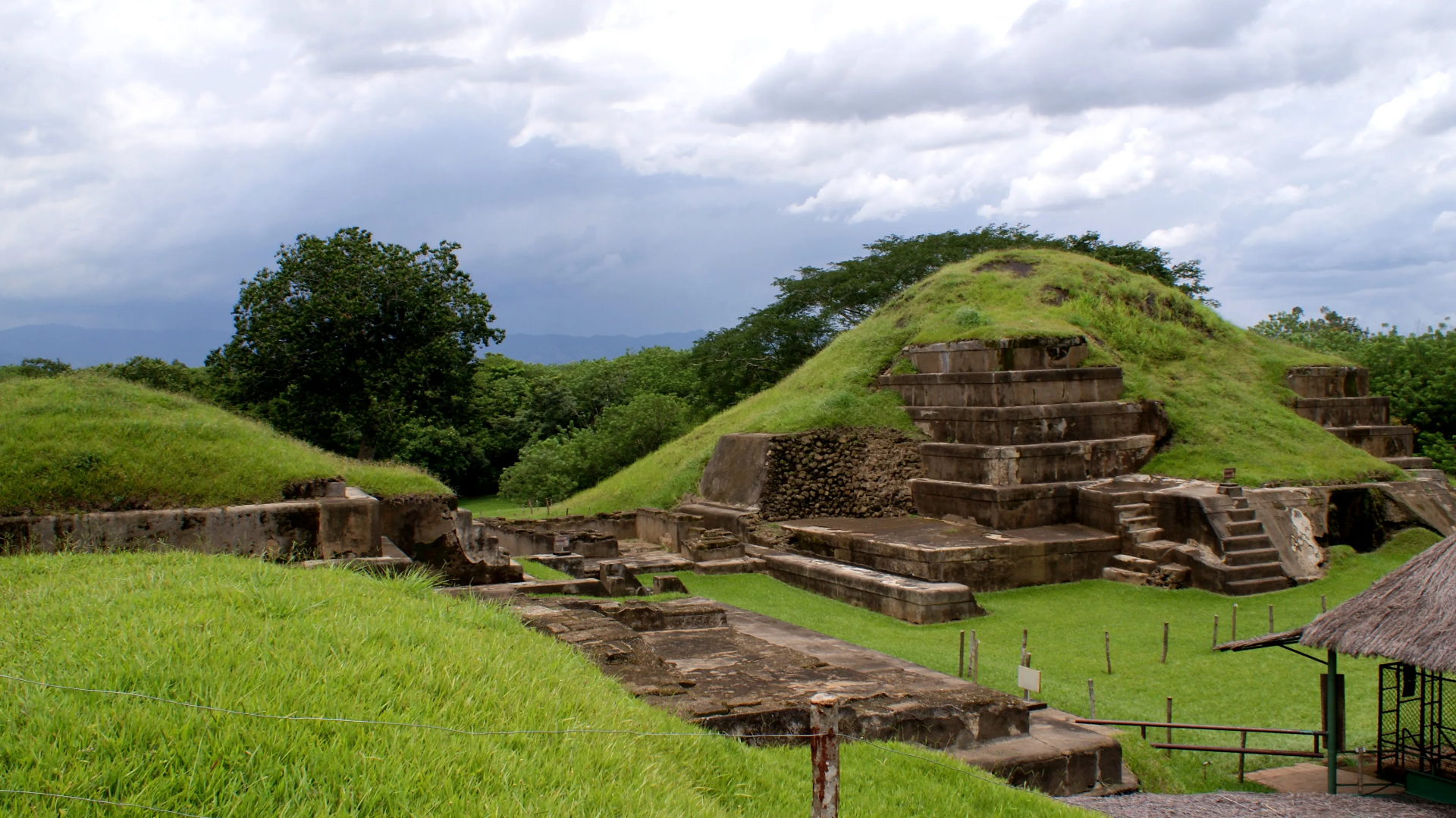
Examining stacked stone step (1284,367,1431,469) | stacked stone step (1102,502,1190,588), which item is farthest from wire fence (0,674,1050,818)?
stacked stone step (1284,367,1431,469)

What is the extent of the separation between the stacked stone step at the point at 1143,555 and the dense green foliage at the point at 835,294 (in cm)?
1640

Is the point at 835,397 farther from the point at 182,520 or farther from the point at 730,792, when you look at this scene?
the point at 730,792

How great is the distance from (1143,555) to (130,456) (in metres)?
12.0

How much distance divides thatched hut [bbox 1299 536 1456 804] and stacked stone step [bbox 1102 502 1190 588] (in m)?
5.19

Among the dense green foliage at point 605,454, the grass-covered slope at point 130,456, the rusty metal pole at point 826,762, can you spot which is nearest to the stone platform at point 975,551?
the grass-covered slope at point 130,456

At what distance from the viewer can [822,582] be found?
12.8 metres

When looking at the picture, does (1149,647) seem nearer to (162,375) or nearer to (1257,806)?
(1257,806)

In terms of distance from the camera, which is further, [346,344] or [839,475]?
[346,344]

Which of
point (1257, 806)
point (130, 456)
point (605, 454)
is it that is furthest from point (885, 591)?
point (605, 454)

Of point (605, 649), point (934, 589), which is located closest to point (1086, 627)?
point (934, 589)

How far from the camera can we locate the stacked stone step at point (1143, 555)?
1255cm

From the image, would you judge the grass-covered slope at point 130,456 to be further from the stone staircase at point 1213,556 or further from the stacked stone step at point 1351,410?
the stacked stone step at point 1351,410

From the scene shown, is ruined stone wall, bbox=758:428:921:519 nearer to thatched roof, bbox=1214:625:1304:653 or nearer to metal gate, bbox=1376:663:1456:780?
thatched roof, bbox=1214:625:1304:653

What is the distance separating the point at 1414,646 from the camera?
6520 millimetres
